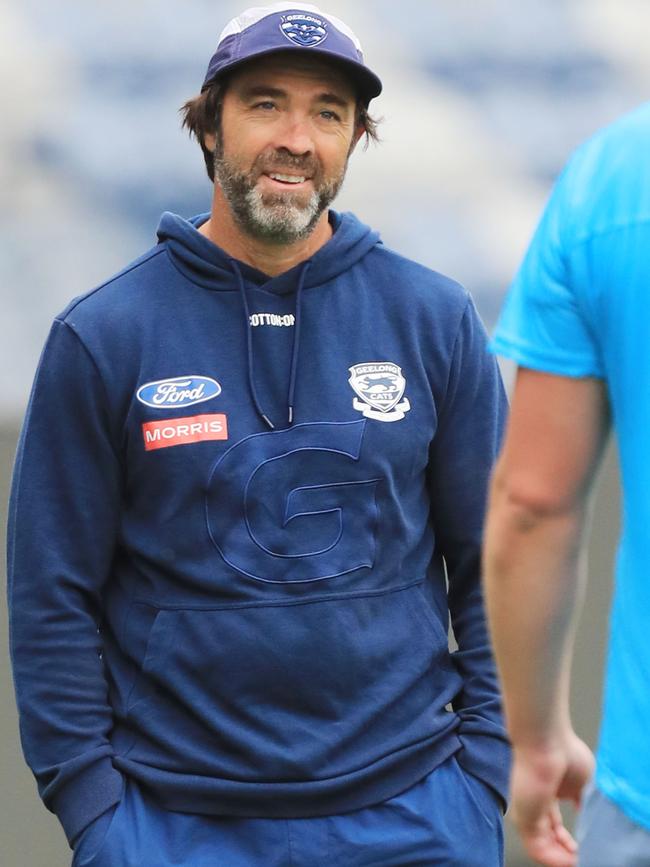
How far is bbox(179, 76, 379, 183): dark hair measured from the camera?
2996 mm

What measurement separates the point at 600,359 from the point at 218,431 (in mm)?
1128

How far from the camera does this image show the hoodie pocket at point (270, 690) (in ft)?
8.97

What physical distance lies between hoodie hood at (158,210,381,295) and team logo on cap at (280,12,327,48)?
0.33 m

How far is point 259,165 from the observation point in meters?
2.88

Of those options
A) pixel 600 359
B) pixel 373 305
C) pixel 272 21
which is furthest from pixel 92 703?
pixel 600 359

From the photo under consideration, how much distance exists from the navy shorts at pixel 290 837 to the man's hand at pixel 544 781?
753mm

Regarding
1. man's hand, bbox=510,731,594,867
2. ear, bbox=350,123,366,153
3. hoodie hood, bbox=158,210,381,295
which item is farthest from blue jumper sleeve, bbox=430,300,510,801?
man's hand, bbox=510,731,594,867

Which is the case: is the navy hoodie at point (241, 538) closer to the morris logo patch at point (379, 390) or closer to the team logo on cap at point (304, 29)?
the morris logo patch at point (379, 390)

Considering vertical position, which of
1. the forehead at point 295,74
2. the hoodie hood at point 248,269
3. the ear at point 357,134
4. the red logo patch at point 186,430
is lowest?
the red logo patch at point 186,430

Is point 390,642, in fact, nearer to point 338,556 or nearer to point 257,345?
point 338,556

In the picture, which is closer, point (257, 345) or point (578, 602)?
point (578, 602)

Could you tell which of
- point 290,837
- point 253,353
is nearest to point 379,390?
point 253,353

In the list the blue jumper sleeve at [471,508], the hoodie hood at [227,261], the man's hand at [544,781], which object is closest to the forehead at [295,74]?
the hoodie hood at [227,261]

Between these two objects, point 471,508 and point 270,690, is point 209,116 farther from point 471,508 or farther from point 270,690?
point 270,690
